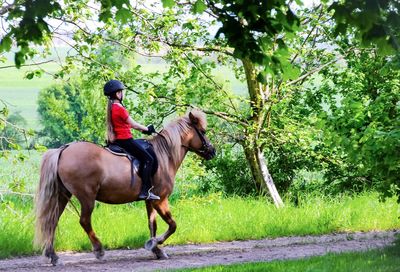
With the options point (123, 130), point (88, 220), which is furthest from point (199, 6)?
point (88, 220)

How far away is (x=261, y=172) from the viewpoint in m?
15.4

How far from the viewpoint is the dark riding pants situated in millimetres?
10375

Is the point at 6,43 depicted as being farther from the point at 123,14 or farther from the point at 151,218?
the point at 151,218

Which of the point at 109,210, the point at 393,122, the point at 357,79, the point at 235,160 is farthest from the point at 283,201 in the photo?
the point at 393,122

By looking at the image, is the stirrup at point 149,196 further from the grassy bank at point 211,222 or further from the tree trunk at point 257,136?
the tree trunk at point 257,136

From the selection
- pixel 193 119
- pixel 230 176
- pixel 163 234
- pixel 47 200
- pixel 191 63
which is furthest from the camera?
pixel 230 176

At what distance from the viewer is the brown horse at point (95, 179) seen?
10.0 meters

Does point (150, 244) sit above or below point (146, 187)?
below

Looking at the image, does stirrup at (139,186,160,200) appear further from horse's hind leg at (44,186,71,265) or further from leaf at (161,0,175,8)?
leaf at (161,0,175,8)

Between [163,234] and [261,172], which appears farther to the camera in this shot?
[261,172]

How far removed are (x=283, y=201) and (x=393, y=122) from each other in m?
6.03

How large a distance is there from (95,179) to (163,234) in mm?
1226

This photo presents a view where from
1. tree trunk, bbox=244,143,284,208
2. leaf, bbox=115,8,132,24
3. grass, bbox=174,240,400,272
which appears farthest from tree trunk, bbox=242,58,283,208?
leaf, bbox=115,8,132,24

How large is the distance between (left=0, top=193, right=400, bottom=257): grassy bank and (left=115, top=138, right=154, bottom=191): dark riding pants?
4.96ft
